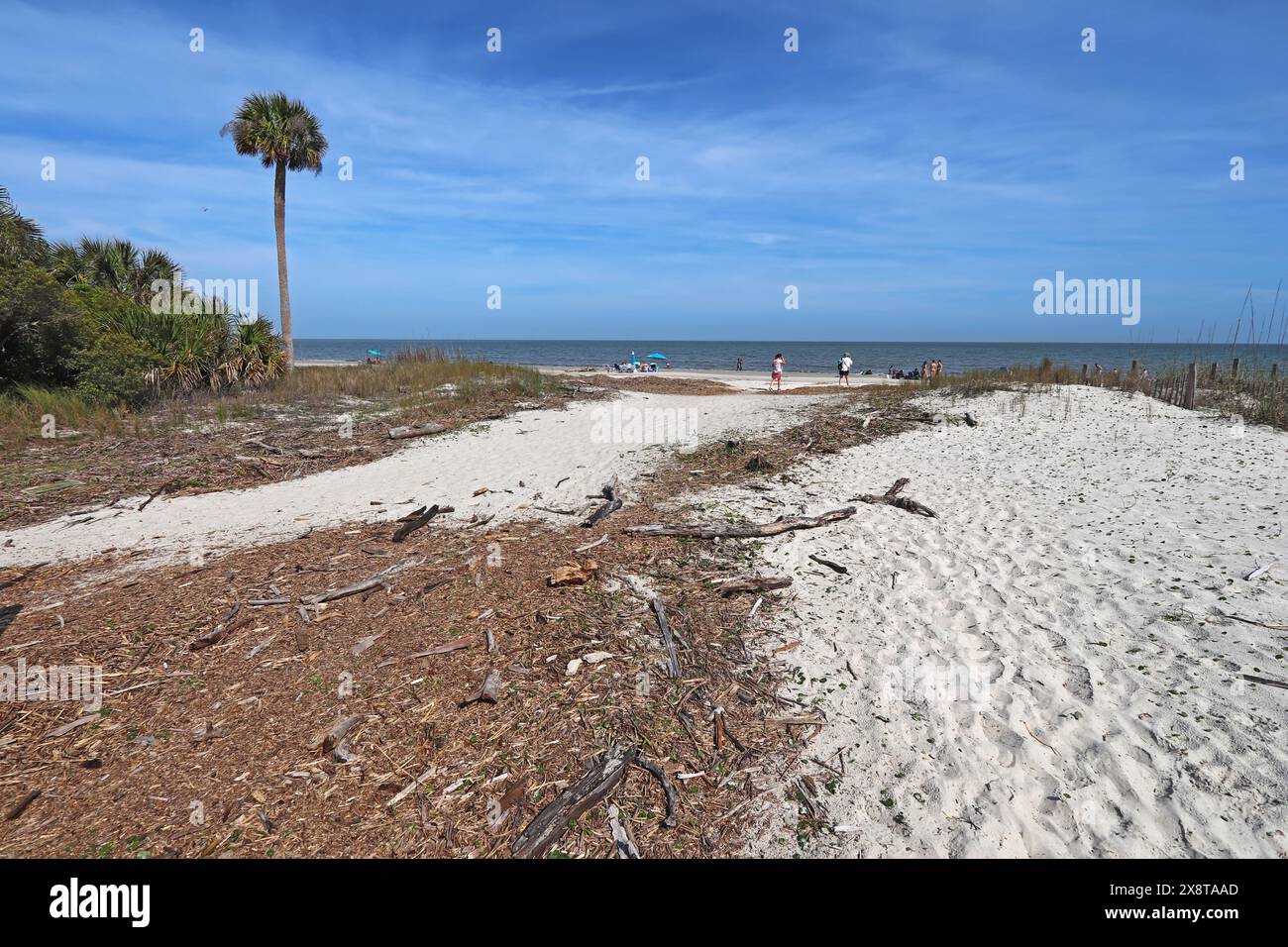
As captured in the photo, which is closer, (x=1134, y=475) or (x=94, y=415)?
(x=1134, y=475)

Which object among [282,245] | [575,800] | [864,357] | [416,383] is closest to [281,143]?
[282,245]

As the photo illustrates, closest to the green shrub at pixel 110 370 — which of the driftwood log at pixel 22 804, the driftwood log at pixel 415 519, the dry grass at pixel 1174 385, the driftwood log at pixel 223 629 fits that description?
the driftwood log at pixel 415 519

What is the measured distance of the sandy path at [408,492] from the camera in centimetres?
692

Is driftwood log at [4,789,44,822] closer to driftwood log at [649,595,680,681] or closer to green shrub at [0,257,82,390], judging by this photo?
driftwood log at [649,595,680,681]

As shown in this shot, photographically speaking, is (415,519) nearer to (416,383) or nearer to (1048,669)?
(1048,669)

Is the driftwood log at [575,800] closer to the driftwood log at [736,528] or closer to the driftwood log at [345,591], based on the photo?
the driftwood log at [345,591]

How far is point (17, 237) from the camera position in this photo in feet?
47.7

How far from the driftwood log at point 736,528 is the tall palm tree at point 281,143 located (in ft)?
58.7

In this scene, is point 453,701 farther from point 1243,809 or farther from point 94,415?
point 94,415

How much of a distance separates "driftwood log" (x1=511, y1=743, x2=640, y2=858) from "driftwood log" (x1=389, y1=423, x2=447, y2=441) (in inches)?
427

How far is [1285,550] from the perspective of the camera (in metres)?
5.50

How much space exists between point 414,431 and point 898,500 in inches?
394
